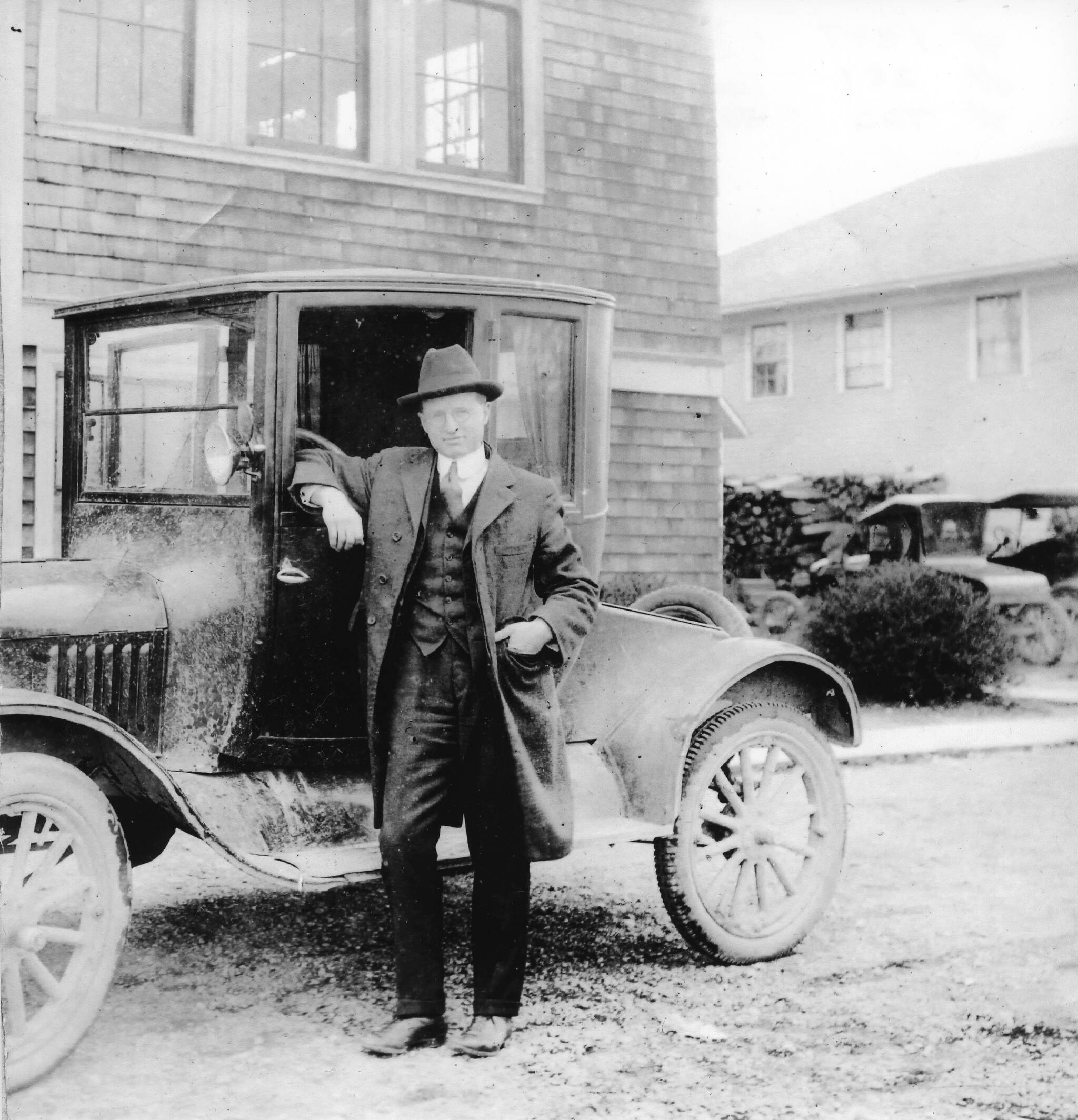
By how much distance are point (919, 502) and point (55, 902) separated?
16.9 ft

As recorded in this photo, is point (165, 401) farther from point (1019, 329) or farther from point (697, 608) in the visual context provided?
point (1019, 329)

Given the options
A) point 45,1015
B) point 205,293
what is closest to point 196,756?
point 45,1015

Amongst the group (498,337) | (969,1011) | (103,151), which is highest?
(103,151)

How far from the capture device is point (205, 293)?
117 inches

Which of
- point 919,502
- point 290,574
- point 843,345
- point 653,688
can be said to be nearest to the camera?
point 290,574

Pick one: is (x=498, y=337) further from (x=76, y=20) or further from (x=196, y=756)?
(x=76, y=20)

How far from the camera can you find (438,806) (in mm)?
2775

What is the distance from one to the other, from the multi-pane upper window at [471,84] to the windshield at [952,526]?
278 cm

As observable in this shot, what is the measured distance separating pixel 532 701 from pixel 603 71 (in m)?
3.44

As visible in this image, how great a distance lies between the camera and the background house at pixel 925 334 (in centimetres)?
381

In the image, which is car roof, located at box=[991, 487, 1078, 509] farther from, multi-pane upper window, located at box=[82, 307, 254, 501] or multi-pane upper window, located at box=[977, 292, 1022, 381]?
multi-pane upper window, located at box=[82, 307, 254, 501]

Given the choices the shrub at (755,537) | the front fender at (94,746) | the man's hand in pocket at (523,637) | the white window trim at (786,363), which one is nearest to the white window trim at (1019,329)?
the white window trim at (786,363)

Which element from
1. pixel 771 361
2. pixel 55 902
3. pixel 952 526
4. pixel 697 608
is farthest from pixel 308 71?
pixel 771 361

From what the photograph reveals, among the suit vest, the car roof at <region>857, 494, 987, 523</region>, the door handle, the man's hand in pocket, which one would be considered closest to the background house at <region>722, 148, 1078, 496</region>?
the car roof at <region>857, 494, 987, 523</region>
